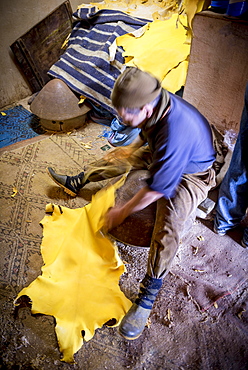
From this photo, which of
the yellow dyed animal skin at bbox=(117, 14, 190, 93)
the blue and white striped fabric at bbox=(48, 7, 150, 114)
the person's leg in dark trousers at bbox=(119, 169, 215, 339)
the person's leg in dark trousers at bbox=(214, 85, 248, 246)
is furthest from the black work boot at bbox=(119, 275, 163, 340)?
the blue and white striped fabric at bbox=(48, 7, 150, 114)

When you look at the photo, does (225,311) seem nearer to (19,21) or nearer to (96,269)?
(96,269)

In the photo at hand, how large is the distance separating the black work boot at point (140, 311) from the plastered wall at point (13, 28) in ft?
13.0

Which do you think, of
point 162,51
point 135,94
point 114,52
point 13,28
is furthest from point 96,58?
point 135,94

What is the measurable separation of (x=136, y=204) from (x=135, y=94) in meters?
0.71

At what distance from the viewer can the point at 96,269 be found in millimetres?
2273

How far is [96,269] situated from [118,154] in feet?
3.47

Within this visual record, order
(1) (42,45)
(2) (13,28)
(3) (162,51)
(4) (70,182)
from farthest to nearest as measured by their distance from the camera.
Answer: (1) (42,45)
(2) (13,28)
(3) (162,51)
(4) (70,182)

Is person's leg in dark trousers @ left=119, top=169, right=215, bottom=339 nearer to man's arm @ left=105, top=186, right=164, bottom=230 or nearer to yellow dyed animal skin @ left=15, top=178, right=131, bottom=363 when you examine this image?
yellow dyed animal skin @ left=15, top=178, right=131, bottom=363

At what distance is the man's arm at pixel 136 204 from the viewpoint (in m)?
1.80

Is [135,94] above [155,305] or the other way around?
above

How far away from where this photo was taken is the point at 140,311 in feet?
6.47

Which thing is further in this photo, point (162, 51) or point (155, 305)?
point (162, 51)

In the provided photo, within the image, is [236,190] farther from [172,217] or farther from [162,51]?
[162,51]

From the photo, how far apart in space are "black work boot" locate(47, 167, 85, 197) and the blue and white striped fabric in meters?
1.45
